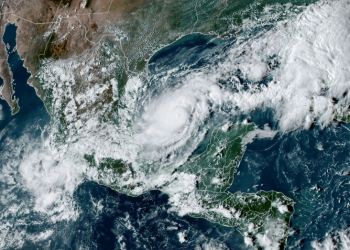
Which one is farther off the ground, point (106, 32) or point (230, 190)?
point (106, 32)

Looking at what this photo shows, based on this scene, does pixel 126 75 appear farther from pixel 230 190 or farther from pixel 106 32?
pixel 230 190

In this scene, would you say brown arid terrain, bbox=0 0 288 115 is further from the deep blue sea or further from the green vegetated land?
the green vegetated land

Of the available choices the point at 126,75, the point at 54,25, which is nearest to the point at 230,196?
the point at 126,75

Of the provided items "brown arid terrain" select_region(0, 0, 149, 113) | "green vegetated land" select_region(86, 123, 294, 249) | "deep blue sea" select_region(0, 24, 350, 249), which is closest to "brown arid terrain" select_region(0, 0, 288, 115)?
"brown arid terrain" select_region(0, 0, 149, 113)

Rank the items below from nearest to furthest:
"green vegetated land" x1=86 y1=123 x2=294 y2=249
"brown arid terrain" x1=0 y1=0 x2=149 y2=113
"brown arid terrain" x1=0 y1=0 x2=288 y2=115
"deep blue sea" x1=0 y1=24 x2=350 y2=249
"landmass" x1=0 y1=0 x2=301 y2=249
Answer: "deep blue sea" x1=0 y1=24 x2=350 y2=249 → "green vegetated land" x1=86 y1=123 x2=294 y2=249 → "landmass" x1=0 y1=0 x2=301 y2=249 → "brown arid terrain" x1=0 y1=0 x2=288 y2=115 → "brown arid terrain" x1=0 y1=0 x2=149 y2=113

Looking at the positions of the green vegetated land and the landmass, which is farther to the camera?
the landmass

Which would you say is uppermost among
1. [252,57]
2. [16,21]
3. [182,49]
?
[16,21]

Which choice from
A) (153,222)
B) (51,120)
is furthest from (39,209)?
(153,222)

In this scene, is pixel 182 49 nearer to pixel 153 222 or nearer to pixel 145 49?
pixel 145 49
